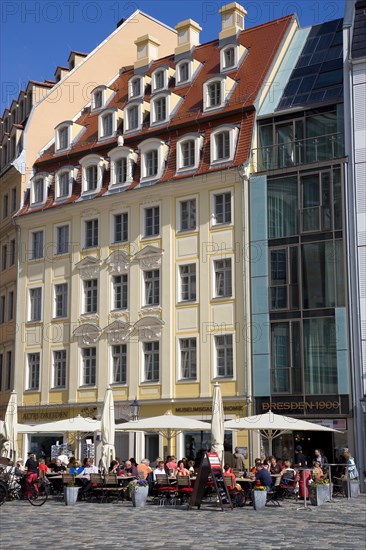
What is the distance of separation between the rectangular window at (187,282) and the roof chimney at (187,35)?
1208 cm

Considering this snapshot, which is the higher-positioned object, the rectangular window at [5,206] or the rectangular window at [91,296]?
the rectangular window at [5,206]

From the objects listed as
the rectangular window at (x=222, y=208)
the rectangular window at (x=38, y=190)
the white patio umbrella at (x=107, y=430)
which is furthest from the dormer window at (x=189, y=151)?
the white patio umbrella at (x=107, y=430)

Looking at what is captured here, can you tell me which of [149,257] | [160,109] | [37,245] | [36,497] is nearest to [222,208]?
[149,257]

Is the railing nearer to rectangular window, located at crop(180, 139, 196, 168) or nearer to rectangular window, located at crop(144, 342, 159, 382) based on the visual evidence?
rectangular window, located at crop(180, 139, 196, 168)

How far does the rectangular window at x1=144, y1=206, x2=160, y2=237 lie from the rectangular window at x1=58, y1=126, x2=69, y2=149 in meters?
7.02

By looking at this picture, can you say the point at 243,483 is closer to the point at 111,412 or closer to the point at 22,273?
the point at 111,412

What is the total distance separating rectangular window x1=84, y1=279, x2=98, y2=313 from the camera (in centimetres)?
3794

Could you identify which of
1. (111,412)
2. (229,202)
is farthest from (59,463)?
(229,202)

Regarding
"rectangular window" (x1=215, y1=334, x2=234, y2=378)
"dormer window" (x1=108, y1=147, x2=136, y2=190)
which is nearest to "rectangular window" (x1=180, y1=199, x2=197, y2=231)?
"dormer window" (x1=108, y1=147, x2=136, y2=190)

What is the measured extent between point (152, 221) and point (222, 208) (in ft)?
11.3

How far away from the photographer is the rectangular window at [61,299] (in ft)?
128

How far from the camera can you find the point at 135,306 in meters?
36.3

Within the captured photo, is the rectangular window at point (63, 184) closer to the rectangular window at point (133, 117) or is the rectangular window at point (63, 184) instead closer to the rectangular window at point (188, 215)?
the rectangular window at point (133, 117)

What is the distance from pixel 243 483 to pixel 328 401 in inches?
287
